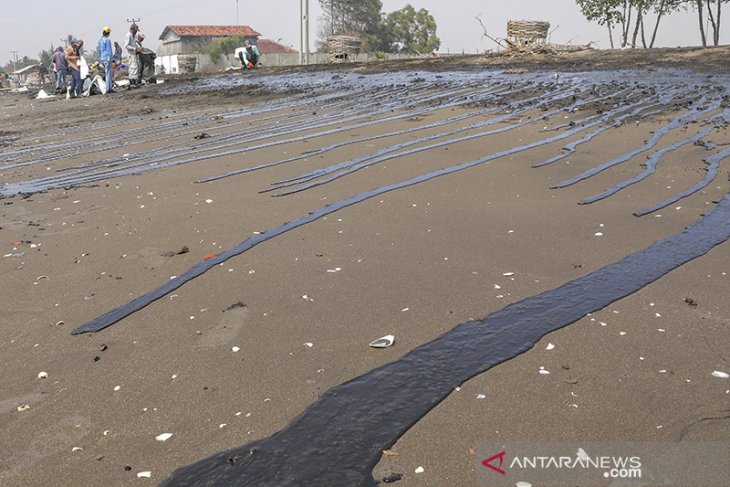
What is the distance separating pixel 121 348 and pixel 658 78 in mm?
12215

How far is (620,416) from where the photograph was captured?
263 centimetres

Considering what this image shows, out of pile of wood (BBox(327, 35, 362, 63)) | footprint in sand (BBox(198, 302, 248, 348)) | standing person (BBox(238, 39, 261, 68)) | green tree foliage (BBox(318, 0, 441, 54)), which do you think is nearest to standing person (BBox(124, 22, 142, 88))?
standing person (BBox(238, 39, 261, 68))

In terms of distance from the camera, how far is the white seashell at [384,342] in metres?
3.32

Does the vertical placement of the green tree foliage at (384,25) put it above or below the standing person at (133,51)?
above

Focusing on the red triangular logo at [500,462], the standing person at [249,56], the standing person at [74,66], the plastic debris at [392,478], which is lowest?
the plastic debris at [392,478]

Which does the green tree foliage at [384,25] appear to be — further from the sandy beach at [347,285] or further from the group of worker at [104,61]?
the sandy beach at [347,285]

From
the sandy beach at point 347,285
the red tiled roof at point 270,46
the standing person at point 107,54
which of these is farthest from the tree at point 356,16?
the sandy beach at point 347,285

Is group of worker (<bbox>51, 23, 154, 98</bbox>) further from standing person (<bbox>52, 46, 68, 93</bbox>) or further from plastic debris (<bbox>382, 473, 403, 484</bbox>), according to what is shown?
plastic debris (<bbox>382, 473, 403, 484</bbox>)

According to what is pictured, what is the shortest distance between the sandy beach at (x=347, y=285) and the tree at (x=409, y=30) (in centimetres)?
5792

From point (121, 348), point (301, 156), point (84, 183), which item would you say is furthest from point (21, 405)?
point (301, 156)

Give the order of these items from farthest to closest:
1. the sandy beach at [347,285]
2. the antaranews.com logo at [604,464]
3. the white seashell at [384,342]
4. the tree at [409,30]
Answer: the tree at [409,30], the white seashell at [384,342], the sandy beach at [347,285], the antaranews.com logo at [604,464]

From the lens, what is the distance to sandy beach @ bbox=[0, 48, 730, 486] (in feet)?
8.75

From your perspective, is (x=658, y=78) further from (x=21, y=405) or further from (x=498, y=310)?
(x=21, y=405)

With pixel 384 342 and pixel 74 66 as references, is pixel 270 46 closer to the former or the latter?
pixel 74 66
